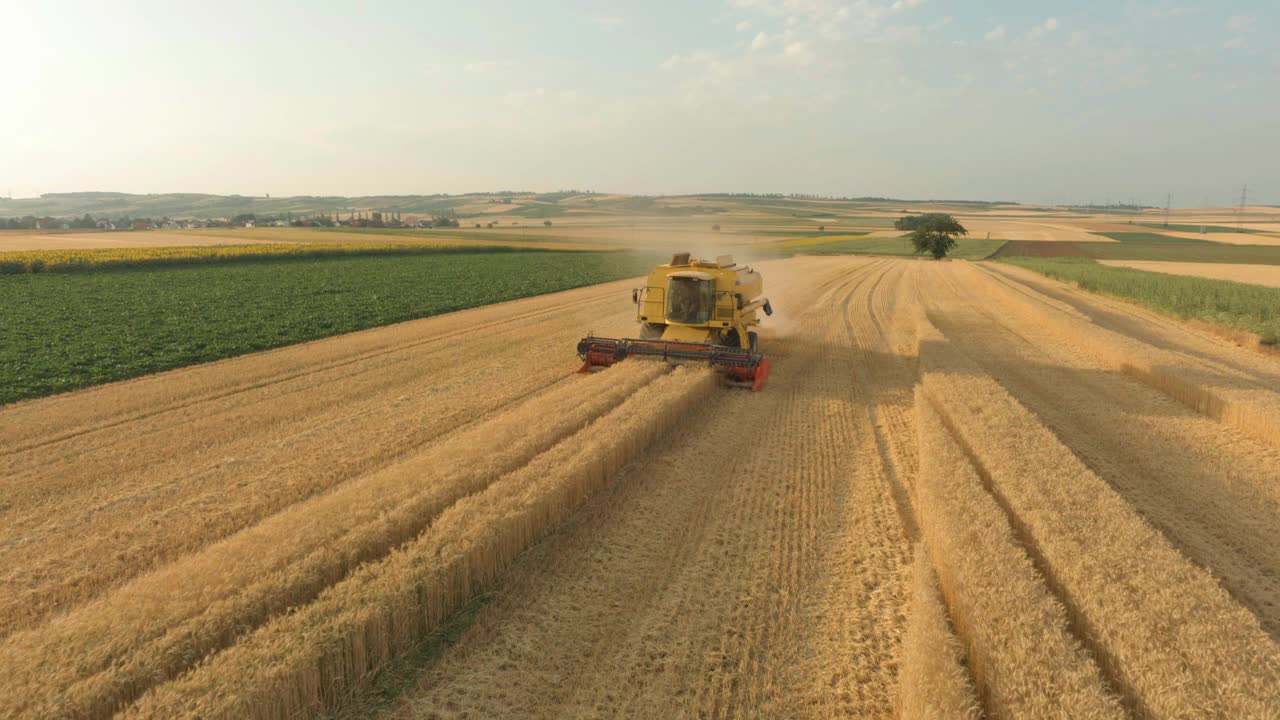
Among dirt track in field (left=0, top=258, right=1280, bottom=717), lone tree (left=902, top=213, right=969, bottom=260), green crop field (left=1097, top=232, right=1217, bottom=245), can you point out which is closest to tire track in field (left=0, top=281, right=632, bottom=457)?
dirt track in field (left=0, top=258, right=1280, bottom=717)

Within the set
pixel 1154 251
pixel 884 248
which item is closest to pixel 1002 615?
pixel 884 248

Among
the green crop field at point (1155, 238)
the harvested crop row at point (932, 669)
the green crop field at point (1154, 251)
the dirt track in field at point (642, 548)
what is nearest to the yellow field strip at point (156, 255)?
the dirt track in field at point (642, 548)

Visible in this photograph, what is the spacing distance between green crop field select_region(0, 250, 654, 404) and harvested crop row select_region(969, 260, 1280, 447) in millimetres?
20744

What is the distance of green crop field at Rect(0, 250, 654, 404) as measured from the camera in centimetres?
1519

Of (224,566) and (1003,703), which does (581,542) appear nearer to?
(224,566)

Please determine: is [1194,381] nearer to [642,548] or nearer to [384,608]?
[642,548]

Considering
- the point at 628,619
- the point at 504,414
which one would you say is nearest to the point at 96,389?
the point at 504,414

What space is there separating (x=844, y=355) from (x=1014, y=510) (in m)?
11.2

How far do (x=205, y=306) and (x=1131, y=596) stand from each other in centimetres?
2661

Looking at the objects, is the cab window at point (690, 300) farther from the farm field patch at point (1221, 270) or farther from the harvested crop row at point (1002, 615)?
the farm field patch at point (1221, 270)

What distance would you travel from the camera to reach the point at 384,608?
5.18 m

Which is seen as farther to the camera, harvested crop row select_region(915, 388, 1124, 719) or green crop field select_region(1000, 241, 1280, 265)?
green crop field select_region(1000, 241, 1280, 265)

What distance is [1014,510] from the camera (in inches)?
289

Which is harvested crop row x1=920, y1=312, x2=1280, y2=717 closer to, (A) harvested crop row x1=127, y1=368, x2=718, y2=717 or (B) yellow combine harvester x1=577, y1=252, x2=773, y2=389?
(A) harvested crop row x1=127, y1=368, x2=718, y2=717
